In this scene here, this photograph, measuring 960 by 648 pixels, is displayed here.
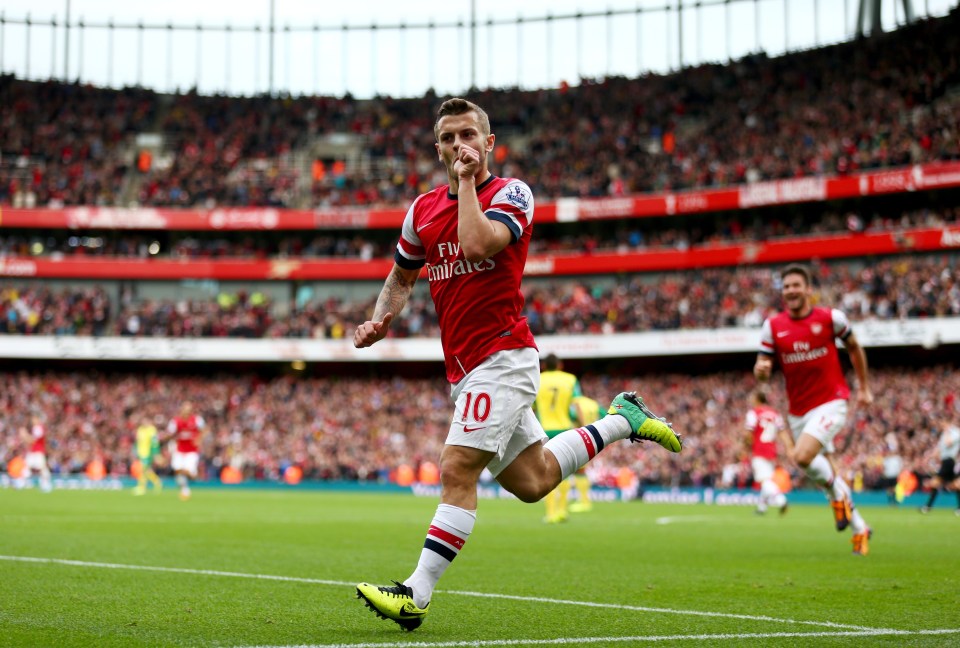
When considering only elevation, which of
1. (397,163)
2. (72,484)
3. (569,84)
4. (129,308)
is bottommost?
(72,484)

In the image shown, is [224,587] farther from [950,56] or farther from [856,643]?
[950,56]

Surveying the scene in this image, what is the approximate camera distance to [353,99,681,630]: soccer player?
570 centimetres

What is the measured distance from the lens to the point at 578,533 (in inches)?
591

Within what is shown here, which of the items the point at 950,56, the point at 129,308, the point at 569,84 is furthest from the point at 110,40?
the point at 950,56

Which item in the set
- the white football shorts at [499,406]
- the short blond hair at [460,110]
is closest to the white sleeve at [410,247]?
the short blond hair at [460,110]

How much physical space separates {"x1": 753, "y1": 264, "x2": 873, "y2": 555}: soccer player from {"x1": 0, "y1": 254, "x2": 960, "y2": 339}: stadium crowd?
2768 cm

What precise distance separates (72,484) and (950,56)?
123 feet

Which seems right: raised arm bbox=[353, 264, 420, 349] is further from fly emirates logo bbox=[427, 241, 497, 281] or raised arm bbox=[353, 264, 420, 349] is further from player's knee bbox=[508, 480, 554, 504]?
player's knee bbox=[508, 480, 554, 504]

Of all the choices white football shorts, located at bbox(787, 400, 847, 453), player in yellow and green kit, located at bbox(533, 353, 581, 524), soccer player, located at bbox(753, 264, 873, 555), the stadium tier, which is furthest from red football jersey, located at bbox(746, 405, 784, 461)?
the stadium tier

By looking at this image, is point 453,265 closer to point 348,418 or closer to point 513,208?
point 513,208

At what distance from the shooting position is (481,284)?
19.9 feet

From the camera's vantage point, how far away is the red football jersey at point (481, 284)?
601 centimetres

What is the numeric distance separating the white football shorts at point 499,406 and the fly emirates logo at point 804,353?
5641mm

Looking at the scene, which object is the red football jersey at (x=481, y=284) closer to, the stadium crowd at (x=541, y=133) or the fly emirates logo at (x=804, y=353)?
the fly emirates logo at (x=804, y=353)
